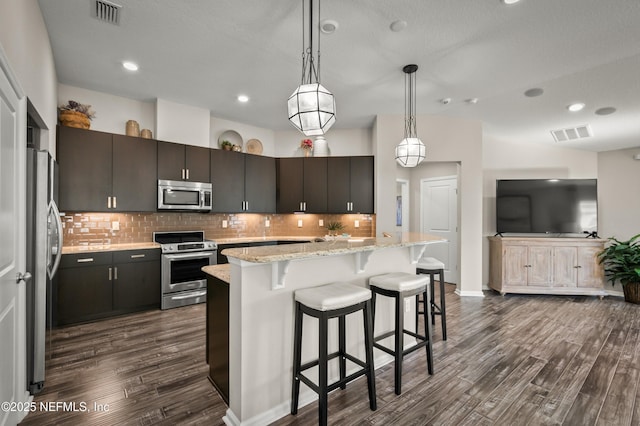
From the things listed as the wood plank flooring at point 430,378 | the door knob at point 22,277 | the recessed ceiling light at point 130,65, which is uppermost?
the recessed ceiling light at point 130,65

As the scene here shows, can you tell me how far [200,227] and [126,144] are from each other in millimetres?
1633

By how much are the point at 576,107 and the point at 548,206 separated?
175cm

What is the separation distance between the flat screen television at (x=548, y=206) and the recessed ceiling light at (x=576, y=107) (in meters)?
1.37

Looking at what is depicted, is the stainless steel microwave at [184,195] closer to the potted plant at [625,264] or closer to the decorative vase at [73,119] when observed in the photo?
the decorative vase at [73,119]

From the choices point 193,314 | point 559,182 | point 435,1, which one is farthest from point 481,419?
point 559,182

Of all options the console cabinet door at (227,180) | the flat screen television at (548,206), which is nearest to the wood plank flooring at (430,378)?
the flat screen television at (548,206)

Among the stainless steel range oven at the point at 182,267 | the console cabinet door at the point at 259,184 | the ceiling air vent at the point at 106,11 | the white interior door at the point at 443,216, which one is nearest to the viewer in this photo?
the ceiling air vent at the point at 106,11

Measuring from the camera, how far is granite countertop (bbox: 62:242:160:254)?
361cm

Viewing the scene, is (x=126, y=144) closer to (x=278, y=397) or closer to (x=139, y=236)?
(x=139, y=236)

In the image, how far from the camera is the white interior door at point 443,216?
5703 millimetres

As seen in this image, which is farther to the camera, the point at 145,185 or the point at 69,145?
the point at 145,185

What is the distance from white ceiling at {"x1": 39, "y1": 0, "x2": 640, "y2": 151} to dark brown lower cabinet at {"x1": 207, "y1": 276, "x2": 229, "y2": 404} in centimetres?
224

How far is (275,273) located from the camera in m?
1.92

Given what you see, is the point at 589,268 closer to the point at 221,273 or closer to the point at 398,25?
the point at 398,25
